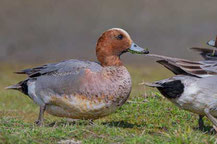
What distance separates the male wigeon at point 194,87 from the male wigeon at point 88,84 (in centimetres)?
49

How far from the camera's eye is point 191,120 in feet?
19.9

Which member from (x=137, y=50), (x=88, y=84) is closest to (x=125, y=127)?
(x=88, y=84)

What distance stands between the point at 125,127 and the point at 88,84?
2.44 feet

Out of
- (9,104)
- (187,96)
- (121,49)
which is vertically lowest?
(9,104)

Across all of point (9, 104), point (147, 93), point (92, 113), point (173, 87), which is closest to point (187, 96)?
point (173, 87)

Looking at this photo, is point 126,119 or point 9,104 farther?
point 9,104

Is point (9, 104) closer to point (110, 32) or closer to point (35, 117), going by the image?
point (35, 117)

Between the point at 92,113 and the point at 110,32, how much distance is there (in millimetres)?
1096

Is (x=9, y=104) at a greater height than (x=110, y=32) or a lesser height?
lesser

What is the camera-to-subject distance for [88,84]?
5.32m

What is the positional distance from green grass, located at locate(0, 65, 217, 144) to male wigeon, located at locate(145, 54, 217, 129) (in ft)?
0.92

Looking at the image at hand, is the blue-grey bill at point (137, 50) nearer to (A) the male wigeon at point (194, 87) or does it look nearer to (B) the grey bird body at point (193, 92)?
(A) the male wigeon at point (194, 87)

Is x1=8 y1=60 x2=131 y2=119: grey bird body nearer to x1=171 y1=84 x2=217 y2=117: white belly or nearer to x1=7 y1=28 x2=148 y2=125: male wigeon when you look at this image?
x1=7 y1=28 x2=148 y2=125: male wigeon

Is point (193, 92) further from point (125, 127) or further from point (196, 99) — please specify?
point (125, 127)
